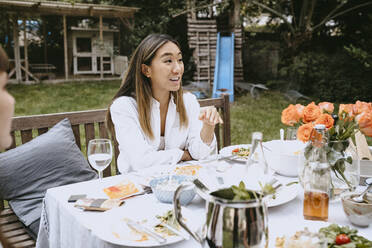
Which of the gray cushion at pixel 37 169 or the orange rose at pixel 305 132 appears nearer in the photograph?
the orange rose at pixel 305 132

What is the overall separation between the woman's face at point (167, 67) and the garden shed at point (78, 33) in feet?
31.1

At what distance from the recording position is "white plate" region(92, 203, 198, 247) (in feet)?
3.73

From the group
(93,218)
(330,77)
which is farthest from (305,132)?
(330,77)

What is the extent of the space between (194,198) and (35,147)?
1369mm

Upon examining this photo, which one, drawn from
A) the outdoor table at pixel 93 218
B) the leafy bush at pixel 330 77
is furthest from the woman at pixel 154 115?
the leafy bush at pixel 330 77

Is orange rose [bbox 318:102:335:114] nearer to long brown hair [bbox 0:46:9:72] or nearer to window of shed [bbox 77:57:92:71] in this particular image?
long brown hair [bbox 0:46:9:72]

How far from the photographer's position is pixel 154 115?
2.58 metres

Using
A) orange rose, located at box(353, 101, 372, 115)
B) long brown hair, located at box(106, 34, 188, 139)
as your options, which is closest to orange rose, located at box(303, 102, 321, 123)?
orange rose, located at box(353, 101, 372, 115)

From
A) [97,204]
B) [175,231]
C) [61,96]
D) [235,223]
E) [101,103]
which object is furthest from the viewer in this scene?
[61,96]

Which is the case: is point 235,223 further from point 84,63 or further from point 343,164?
point 84,63

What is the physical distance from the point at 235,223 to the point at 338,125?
3.16 ft

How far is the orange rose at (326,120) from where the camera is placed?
163 centimetres

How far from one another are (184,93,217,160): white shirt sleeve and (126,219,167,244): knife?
110 cm

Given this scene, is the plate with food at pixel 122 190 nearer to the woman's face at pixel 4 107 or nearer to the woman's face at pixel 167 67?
the woman's face at pixel 4 107
